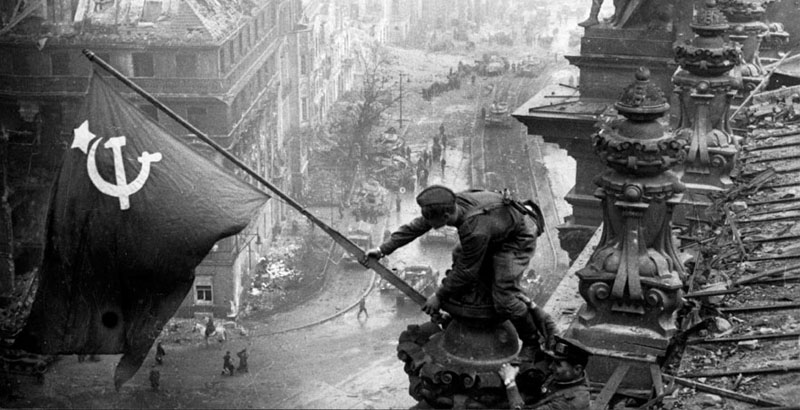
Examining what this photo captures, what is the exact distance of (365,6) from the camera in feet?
223

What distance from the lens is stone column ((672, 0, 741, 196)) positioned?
1389 centimetres

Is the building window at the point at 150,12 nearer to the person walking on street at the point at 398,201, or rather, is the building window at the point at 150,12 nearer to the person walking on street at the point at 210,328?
the person walking on street at the point at 210,328

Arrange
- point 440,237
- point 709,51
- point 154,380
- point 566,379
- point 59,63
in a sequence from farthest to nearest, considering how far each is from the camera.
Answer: point 440,237
point 59,63
point 154,380
point 709,51
point 566,379

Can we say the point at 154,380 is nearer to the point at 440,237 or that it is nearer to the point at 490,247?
the point at 440,237

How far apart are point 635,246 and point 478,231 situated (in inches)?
79.0

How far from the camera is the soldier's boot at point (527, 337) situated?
7.72 meters

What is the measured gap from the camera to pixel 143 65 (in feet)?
118

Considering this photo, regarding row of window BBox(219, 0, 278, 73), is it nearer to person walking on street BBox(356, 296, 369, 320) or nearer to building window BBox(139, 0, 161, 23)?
building window BBox(139, 0, 161, 23)

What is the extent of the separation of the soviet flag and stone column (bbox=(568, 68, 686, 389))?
128 inches

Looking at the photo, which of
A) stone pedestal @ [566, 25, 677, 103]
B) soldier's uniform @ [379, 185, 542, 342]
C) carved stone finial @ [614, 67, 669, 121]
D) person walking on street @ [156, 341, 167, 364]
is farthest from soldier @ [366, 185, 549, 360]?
person walking on street @ [156, 341, 167, 364]

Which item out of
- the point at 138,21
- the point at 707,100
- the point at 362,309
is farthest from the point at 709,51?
the point at 362,309

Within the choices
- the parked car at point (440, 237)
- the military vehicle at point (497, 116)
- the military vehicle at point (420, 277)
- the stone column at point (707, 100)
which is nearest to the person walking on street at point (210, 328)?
the military vehicle at point (420, 277)

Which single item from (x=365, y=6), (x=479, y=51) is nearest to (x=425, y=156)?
(x=365, y=6)

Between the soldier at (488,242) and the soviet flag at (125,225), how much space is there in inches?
122
